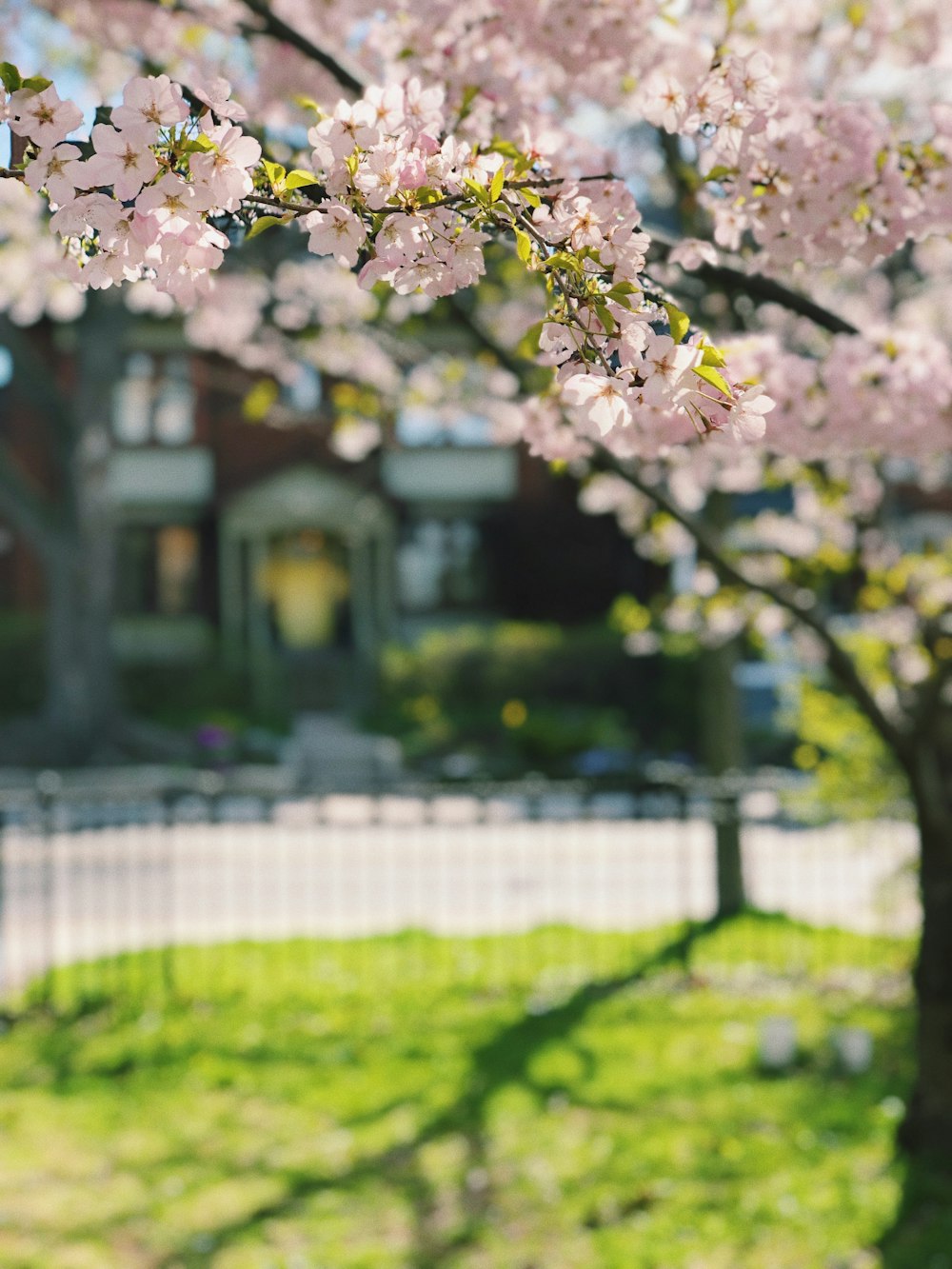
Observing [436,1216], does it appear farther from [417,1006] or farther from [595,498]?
[595,498]

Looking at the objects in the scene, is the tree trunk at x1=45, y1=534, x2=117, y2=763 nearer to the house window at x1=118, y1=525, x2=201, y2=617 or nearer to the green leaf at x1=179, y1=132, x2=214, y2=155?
the house window at x1=118, y1=525, x2=201, y2=617

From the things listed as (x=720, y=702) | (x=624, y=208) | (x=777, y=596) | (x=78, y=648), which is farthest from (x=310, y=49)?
(x=78, y=648)

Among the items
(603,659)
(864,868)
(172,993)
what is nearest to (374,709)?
(603,659)

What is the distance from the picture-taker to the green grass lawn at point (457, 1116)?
4594mm

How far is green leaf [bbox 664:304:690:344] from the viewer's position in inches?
79.4

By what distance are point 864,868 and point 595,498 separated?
17.3 ft

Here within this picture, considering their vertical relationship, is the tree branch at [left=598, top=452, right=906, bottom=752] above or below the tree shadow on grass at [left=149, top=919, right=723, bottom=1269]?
above

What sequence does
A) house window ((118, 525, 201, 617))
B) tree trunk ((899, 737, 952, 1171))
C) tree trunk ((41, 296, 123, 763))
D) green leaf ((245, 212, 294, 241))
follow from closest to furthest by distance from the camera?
green leaf ((245, 212, 294, 241)) → tree trunk ((899, 737, 952, 1171)) → tree trunk ((41, 296, 123, 763)) → house window ((118, 525, 201, 617))

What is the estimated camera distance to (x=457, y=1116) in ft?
18.8

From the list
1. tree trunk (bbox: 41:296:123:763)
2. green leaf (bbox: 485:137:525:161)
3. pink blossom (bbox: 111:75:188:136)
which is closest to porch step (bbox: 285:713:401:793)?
tree trunk (bbox: 41:296:123:763)

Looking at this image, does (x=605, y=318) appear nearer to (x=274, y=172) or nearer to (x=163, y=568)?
(x=274, y=172)

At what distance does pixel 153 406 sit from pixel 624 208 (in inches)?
Answer: 1063

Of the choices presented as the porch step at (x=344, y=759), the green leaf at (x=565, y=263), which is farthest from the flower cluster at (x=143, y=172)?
the porch step at (x=344, y=759)

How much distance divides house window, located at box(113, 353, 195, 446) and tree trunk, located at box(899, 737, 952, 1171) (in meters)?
24.5
